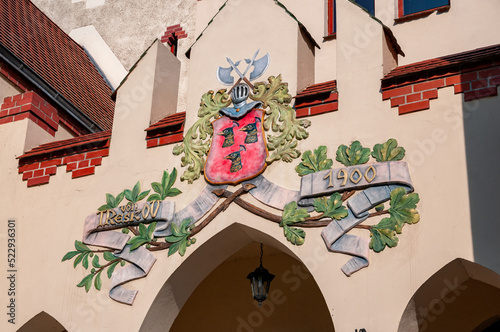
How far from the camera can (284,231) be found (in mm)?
7375

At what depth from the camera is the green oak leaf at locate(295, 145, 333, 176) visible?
7.43 metres

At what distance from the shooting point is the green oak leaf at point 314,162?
7430 millimetres

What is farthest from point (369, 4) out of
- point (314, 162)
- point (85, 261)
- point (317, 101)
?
point (85, 261)

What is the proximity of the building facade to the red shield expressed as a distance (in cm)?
1

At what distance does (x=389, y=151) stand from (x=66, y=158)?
3615 mm

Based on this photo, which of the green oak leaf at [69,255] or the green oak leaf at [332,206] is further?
the green oak leaf at [69,255]

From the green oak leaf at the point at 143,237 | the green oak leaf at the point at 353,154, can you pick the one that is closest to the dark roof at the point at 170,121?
the green oak leaf at the point at 143,237

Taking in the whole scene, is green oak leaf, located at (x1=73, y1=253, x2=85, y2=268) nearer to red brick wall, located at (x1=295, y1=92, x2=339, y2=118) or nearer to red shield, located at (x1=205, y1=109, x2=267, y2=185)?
red shield, located at (x1=205, y1=109, x2=267, y2=185)

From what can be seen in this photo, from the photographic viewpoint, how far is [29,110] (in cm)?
A: 949

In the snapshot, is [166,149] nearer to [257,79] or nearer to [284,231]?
[257,79]

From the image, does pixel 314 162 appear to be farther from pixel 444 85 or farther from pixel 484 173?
pixel 484 173

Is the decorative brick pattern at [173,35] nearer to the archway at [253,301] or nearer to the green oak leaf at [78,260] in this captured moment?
the archway at [253,301]

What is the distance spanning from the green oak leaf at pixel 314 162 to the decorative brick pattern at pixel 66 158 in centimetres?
231

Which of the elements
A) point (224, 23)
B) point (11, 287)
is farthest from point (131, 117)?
point (11, 287)
